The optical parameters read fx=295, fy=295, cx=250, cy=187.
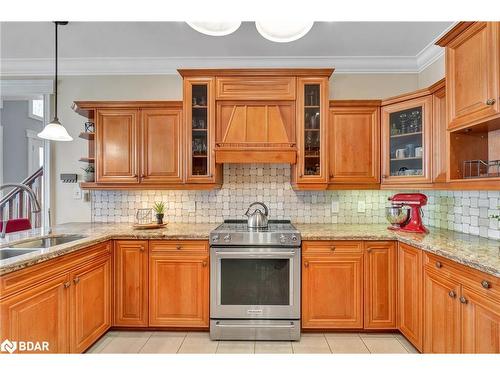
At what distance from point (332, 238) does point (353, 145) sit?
3.29ft

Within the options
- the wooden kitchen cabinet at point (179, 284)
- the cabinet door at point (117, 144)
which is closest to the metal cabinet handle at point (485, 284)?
the wooden kitchen cabinet at point (179, 284)

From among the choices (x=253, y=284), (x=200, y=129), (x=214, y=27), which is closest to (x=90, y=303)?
(x=253, y=284)

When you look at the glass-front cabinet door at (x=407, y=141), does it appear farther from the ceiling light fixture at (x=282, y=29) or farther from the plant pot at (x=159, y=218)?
the plant pot at (x=159, y=218)

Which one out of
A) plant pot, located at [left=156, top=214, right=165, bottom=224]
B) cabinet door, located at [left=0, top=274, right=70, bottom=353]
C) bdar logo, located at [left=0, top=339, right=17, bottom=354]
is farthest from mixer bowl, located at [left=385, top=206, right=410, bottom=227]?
bdar logo, located at [left=0, top=339, right=17, bottom=354]

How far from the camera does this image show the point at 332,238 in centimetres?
251

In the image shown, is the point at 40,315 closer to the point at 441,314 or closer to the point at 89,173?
the point at 89,173

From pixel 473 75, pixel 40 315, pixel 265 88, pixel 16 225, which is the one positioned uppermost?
pixel 265 88

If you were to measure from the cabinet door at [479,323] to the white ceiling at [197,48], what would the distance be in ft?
7.21

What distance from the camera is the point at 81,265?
2109 millimetres

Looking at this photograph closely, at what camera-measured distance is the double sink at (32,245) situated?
1989 millimetres

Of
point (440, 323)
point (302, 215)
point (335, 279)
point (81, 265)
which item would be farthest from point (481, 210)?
point (81, 265)

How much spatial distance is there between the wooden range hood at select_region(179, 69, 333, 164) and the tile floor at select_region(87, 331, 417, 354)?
1.58m

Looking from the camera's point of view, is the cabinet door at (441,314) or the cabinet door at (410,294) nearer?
the cabinet door at (441,314)

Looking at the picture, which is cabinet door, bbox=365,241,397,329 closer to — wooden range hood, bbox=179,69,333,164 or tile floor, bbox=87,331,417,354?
tile floor, bbox=87,331,417,354
